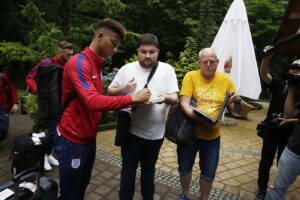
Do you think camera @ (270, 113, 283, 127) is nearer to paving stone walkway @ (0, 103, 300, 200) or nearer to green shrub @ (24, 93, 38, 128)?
paving stone walkway @ (0, 103, 300, 200)

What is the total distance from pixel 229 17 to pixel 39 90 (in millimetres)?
6437

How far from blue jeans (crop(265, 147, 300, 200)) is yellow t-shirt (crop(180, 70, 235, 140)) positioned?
0.81 m

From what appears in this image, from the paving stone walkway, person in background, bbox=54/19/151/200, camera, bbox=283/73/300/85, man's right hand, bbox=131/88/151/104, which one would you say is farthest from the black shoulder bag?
camera, bbox=283/73/300/85

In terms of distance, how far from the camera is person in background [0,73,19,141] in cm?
414

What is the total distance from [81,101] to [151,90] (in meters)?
0.78

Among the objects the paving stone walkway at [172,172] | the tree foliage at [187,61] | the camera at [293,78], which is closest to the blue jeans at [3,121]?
the paving stone walkway at [172,172]

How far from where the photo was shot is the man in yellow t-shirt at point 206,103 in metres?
2.78

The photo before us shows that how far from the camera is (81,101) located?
2064mm

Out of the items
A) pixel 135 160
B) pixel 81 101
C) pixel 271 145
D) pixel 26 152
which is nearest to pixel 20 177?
pixel 26 152

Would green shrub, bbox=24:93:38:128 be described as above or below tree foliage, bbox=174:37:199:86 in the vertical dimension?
below

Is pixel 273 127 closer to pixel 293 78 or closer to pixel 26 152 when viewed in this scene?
pixel 293 78

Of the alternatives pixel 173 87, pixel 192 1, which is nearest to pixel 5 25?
pixel 192 1

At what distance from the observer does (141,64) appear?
2.54 m

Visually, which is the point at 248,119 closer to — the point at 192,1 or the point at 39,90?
the point at 39,90
